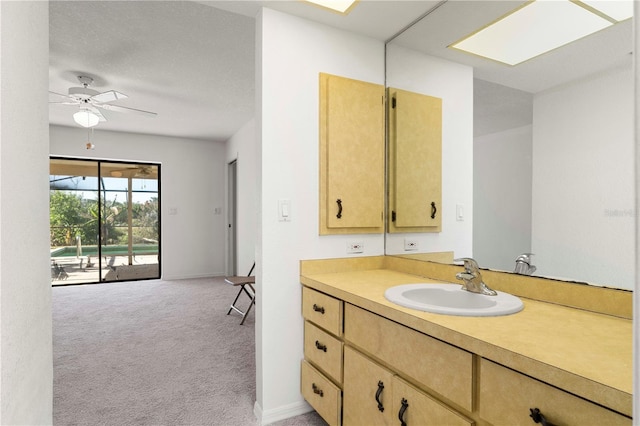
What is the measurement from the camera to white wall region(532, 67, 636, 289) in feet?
3.74

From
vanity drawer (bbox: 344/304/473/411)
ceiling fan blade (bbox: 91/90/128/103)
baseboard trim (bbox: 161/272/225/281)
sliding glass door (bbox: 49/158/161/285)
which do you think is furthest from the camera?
baseboard trim (bbox: 161/272/225/281)

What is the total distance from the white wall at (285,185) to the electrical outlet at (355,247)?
0.55 feet

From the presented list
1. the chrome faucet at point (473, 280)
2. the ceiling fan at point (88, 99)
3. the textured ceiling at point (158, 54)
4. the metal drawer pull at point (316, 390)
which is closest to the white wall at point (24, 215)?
the metal drawer pull at point (316, 390)

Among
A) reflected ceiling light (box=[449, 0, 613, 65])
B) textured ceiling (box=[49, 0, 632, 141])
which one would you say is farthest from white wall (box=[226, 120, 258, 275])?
reflected ceiling light (box=[449, 0, 613, 65])

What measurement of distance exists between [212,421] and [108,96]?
3055mm

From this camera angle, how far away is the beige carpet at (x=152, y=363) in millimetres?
1938

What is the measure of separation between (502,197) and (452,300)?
0.57m

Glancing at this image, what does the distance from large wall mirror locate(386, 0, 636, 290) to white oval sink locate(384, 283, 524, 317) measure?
224 millimetres

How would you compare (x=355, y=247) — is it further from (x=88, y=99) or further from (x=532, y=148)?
(x=88, y=99)

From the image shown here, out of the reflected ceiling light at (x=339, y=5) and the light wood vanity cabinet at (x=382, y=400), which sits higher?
the reflected ceiling light at (x=339, y=5)

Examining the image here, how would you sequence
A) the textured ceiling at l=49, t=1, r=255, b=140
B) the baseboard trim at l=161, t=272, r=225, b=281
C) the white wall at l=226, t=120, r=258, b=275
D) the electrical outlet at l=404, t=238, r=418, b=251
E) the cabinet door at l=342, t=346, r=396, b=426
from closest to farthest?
the cabinet door at l=342, t=346, r=396, b=426 → the electrical outlet at l=404, t=238, r=418, b=251 → the textured ceiling at l=49, t=1, r=255, b=140 → the white wall at l=226, t=120, r=258, b=275 → the baseboard trim at l=161, t=272, r=225, b=281

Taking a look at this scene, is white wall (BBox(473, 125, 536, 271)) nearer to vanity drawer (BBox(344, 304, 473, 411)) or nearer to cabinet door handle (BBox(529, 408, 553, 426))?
vanity drawer (BBox(344, 304, 473, 411))

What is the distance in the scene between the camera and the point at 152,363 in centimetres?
258

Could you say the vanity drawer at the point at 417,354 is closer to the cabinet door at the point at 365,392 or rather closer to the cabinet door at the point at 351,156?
the cabinet door at the point at 365,392
